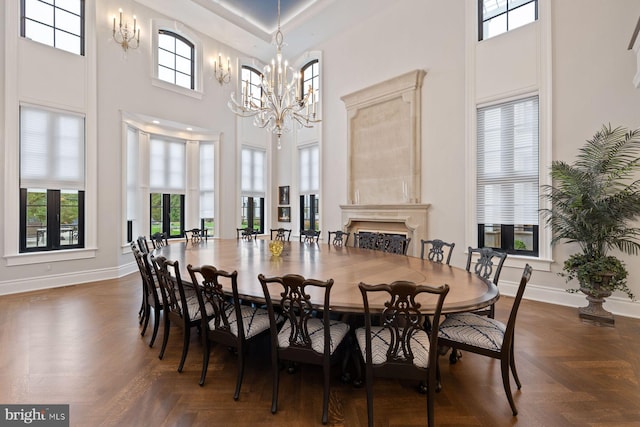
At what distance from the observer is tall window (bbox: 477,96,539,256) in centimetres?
422

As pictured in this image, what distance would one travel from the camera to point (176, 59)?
20.8ft

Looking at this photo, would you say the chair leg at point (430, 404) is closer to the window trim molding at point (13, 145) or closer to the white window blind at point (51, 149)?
the window trim molding at point (13, 145)

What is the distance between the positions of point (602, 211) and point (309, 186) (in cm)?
543

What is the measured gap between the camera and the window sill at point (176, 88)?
589cm

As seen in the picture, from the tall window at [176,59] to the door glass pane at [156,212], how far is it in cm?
253

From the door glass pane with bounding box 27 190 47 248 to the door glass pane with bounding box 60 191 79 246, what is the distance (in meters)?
0.21

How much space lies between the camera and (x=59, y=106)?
4.73 metres

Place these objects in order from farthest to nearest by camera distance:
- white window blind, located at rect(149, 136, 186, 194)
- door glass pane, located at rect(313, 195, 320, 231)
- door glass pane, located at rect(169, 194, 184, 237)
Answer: door glass pane, located at rect(313, 195, 320, 231) < door glass pane, located at rect(169, 194, 184, 237) < white window blind, located at rect(149, 136, 186, 194)

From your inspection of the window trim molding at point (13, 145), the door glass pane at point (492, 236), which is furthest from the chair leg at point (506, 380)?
the window trim molding at point (13, 145)

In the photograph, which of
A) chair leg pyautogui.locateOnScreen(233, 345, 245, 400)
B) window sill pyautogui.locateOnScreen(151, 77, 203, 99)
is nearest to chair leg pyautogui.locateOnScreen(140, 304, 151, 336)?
chair leg pyautogui.locateOnScreen(233, 345, 245, 400)

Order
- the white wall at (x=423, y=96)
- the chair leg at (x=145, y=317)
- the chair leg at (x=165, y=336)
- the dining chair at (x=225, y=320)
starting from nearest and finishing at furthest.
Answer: the dining chair at (x=225, y=320) < the chair leg at (x=165, y=336) < the chair leg at (x=145, y=317) < the white wall at (x=423, y=96)

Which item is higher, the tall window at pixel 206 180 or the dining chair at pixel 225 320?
the tall window at pixel 206 180

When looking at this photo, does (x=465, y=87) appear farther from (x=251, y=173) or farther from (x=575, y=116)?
(x=251, y=173)

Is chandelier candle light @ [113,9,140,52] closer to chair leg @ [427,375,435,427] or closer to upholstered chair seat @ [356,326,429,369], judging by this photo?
upholstered chair seat @ [356,326,429,369]
